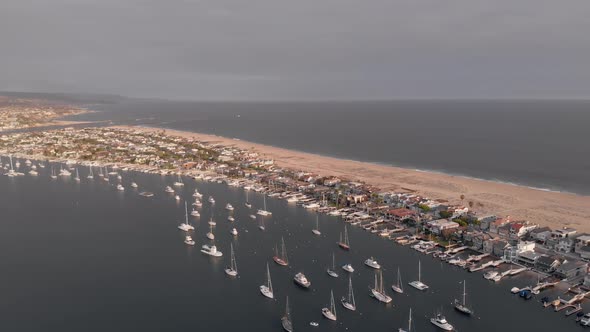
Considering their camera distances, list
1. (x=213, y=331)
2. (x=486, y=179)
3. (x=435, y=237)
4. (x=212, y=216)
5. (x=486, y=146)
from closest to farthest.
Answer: (x=213, y=331), (x=435, y=237), (x=212, y=216), (x=486, y=179), (x=486, y=146)

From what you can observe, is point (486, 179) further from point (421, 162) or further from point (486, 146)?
point (486, 146)

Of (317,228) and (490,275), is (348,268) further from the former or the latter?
(490,275)


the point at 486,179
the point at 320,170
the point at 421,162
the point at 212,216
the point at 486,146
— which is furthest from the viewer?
the point at 486,146

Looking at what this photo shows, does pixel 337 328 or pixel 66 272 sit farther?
pixel 66 272

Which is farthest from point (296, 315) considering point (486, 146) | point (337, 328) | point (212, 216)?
point (486, 146)

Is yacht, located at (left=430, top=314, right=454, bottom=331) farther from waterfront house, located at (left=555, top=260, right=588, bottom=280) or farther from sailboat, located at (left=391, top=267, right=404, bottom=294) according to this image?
waterfront house, located at (left=555, top=260, right=588, bottom=280)

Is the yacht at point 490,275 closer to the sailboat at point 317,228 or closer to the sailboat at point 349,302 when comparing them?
the sailboat at point 349,302

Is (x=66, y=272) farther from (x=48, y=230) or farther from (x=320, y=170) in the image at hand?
(x=320, y=170)
